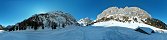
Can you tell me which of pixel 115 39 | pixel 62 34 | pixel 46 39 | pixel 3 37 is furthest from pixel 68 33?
pixel 3 37

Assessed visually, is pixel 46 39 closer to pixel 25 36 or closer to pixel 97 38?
pixel 25 36

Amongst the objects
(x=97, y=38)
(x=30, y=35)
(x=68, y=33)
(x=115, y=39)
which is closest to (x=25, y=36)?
(x=30, y=35)

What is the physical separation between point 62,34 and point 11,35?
1914cm

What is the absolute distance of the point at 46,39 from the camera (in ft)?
317

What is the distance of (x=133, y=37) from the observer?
106m

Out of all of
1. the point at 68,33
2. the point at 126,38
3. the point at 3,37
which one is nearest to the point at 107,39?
the point at 126,38

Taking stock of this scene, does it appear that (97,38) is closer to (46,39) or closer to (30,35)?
(46,39)

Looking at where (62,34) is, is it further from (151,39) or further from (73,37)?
(151,39)

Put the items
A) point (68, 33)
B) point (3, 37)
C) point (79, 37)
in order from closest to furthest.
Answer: point (3, 37) → point (79, 37) → point (68, 33)

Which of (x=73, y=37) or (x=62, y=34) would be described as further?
(x=62, y=34)

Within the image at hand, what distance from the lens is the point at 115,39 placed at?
9875 cm

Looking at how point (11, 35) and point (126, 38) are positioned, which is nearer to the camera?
point (11, 35)

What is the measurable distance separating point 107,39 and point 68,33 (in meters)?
16.1

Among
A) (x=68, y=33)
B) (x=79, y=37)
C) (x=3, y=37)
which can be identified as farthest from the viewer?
(x=68, y=33)
